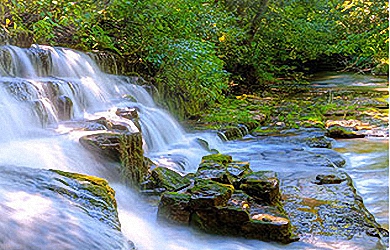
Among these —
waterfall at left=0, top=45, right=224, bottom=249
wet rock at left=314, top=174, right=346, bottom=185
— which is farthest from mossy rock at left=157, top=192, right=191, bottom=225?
wet rock at left=314, top=174, right=346, bottom=185

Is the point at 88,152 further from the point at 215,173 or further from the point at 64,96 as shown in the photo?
the point at 64,96

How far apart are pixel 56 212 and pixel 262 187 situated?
7.43ft

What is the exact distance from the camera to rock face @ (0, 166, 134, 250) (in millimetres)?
2574

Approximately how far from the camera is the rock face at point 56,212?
2.57 meters

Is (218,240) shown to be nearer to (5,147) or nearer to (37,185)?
(37,185)

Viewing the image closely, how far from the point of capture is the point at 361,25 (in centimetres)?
1158

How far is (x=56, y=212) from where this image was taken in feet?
9.36

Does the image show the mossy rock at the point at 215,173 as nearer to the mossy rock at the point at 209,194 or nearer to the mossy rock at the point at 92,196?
the mossy rock at the point at 209,194

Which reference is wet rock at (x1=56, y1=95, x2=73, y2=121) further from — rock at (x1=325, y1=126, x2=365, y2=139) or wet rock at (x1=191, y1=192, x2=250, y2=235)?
rock at (x1=325, y1=126, x2=365, y2=139)

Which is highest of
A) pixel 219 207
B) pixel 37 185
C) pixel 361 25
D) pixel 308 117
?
pixel 361 25

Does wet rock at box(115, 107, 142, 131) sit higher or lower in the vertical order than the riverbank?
higher

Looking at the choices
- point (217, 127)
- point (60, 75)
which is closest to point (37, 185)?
point (60, 75)

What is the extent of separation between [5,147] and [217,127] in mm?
4713

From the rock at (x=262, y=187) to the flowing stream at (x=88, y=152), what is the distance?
0.68m
